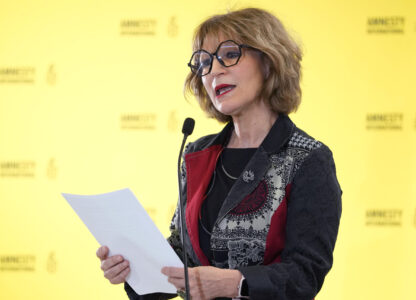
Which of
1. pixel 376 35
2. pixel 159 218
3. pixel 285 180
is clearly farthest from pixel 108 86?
pixel 285 180

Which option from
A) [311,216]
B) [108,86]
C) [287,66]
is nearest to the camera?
[311,216]

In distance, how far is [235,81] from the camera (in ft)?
4.47

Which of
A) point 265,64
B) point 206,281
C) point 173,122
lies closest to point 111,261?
point 206,281

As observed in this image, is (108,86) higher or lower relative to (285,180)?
higher

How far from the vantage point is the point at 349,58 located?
2.83m

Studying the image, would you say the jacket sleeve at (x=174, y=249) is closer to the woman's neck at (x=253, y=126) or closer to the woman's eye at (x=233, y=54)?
the woman's neck at (x=253, y=126)

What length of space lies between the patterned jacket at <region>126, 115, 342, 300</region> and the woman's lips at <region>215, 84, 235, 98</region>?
0.48 ft

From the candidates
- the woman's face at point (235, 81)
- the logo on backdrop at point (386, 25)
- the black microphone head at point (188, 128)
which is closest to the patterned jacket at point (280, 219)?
the woman's face at point (235, 81)

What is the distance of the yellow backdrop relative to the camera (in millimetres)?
2758

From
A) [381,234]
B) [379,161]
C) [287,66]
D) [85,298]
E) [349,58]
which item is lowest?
[85,298]

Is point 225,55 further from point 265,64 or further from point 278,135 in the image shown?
point 278,135

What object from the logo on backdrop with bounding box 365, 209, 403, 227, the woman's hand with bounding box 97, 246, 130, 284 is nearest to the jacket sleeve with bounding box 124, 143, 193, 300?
the woman's hand with bounding box 97, 246, 130, 284

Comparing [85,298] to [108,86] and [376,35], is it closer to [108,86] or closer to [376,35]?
[108,86]

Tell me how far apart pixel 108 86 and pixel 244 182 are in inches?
71.2
